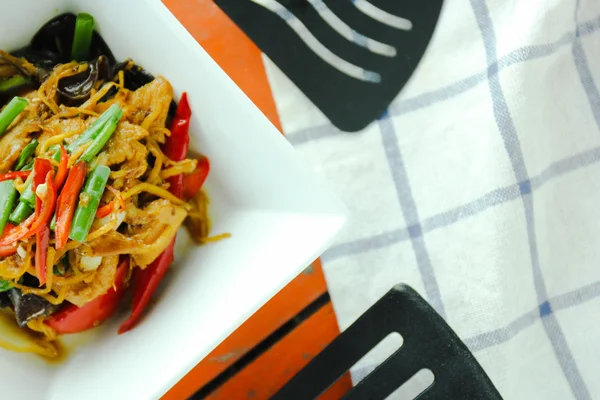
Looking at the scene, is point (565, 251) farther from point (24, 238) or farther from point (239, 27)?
point (24, 238)

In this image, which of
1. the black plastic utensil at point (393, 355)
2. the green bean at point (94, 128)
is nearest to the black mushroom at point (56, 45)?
the green bean at point (94, 128)

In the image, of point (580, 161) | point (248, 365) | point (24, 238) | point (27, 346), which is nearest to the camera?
point (24, 238)

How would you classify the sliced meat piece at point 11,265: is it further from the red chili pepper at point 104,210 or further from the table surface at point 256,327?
the table surface at point 256,327

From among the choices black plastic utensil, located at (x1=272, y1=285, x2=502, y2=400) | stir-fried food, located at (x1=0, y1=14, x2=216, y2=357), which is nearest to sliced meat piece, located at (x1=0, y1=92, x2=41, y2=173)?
stir-fried food, located at (x1=0, y1=14, x2=216, y2=357)

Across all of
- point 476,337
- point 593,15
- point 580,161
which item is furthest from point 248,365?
point 593,15

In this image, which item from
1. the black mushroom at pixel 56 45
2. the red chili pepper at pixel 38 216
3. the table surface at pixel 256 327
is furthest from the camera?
the table surface at pixel 256 327

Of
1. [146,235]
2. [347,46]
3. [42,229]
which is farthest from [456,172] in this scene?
[42,229]
